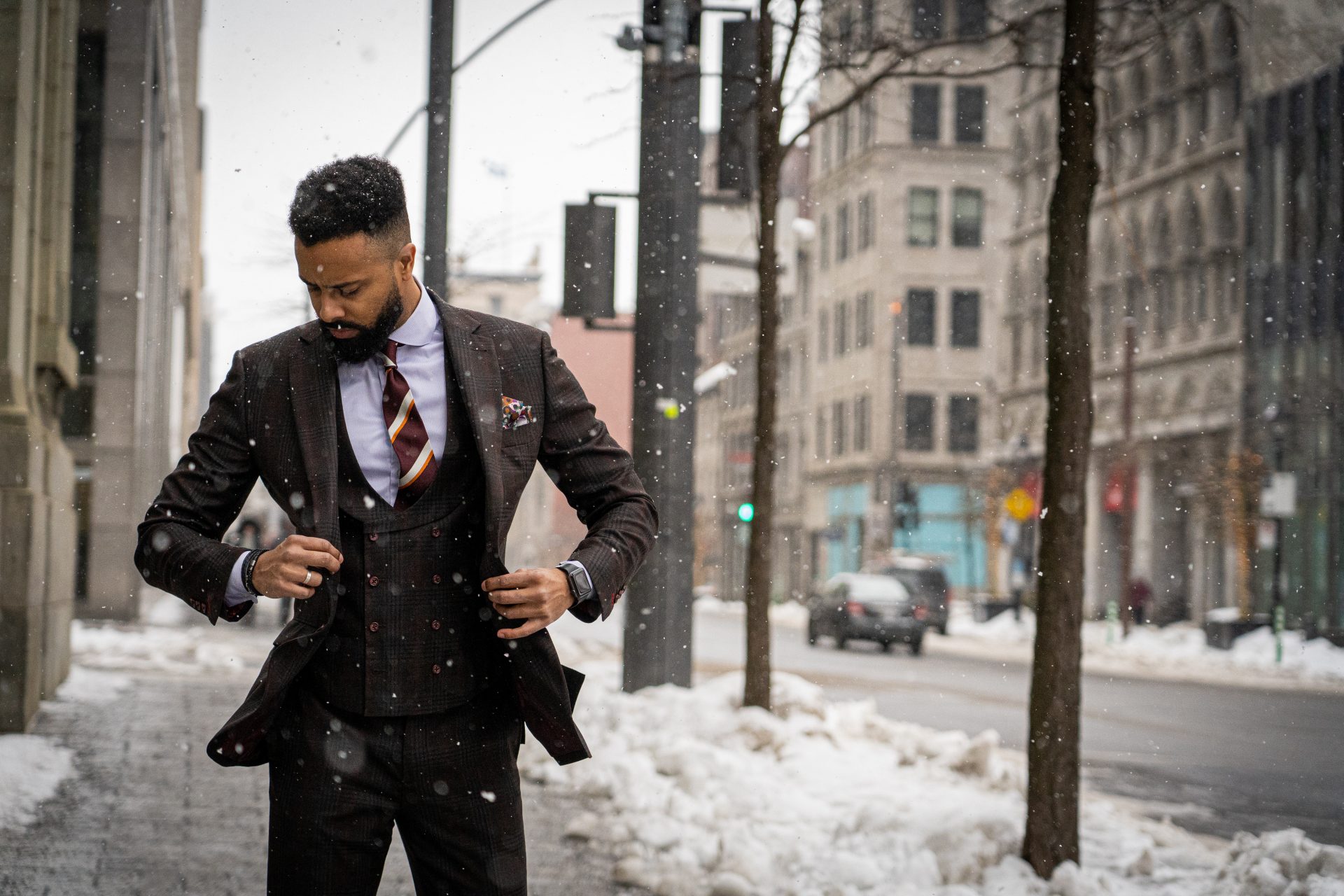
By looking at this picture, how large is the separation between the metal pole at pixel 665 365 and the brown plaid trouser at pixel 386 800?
322 inches

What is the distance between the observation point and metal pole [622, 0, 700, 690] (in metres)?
11.2

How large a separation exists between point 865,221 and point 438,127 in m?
50.7

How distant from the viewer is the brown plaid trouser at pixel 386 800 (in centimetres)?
290

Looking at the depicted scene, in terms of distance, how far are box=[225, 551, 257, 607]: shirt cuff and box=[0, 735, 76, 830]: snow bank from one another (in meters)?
4.44

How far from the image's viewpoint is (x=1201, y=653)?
2725 centimetres

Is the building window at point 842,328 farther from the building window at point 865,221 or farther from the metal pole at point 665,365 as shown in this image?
the metal pole at point 665,365

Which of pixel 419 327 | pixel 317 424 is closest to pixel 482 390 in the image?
pixel 419 327

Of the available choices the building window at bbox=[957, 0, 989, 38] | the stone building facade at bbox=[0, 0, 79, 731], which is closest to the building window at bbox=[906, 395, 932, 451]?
the building window at bbox=[957, 0, 989, 38]

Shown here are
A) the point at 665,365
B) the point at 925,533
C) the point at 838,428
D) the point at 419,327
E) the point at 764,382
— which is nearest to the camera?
the point at 419,327

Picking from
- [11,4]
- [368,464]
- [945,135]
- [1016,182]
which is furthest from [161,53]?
[945,135]

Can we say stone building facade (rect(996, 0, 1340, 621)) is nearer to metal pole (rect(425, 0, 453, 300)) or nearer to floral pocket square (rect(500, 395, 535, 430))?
metal pole (rect(425, 0, 453, 300))

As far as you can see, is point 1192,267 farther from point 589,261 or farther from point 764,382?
point 764,382

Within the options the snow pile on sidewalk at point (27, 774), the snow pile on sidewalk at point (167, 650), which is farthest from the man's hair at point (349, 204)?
the snow pile on sidewalk at point (167, 650)

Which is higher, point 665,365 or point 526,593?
point 665,365
